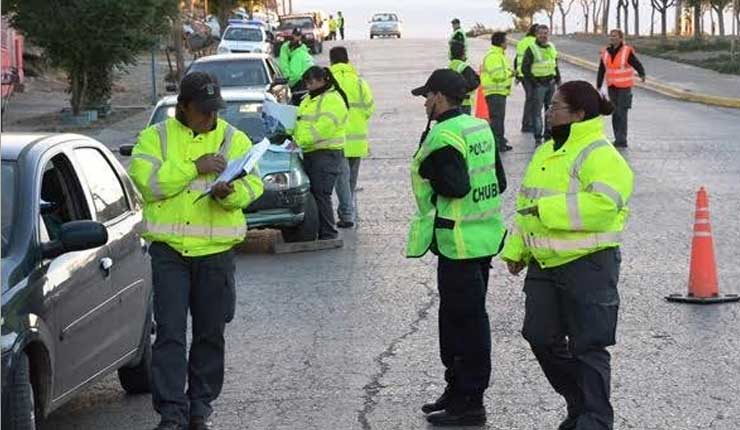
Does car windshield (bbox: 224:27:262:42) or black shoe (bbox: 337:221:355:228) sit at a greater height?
car windshield (bbox: 224:27:262:42)

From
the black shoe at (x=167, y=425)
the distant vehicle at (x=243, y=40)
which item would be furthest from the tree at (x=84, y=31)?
the black shoe at (x=167, y=425)

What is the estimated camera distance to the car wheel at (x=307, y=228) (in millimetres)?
14266

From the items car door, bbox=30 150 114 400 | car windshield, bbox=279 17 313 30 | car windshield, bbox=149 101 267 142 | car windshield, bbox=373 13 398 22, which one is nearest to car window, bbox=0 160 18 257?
car door, bbox=30 150 114 400

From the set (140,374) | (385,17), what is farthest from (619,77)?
(385,17)

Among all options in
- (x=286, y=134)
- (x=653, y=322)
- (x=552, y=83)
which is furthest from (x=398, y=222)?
(x=552, y=83)

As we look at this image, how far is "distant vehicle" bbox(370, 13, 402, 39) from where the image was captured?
77500mm

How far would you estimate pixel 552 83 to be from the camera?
76.9 feet

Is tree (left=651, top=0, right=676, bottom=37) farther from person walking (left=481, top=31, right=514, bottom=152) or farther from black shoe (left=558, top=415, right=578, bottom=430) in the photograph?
black shoe (left=558, top=415, right=578, bottom=430)

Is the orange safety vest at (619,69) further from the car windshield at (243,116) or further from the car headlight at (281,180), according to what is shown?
the car headlight at (281,180)

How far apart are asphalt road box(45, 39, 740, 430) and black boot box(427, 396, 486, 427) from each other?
11cm

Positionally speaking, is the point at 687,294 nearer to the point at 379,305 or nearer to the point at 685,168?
the point at 379,305

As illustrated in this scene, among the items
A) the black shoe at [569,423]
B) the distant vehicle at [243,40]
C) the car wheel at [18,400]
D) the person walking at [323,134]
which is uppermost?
the distant vehicle at [243,40]

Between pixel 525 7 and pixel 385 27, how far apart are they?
10219 mm

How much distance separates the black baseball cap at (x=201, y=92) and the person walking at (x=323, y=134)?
6.62 m
